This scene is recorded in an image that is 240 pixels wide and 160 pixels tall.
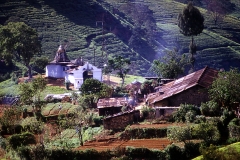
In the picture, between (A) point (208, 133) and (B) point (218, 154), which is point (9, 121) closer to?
(A) point (208, 133)

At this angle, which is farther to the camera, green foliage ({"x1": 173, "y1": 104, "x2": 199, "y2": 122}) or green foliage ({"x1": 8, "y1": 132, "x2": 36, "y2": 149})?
green foliage ({"x1": 173, "y1": 104, "x2": 199, "y2": 122})

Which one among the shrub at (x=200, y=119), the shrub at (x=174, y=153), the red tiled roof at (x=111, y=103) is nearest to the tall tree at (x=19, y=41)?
the red tiled roof at (x=111, y=103)

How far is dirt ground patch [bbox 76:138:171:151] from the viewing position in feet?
80.0

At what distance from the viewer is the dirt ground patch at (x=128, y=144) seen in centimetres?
2439

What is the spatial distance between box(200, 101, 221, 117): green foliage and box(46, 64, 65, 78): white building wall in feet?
110

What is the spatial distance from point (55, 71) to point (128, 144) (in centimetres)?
3484

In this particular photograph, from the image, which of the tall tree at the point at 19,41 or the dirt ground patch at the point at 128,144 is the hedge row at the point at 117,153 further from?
the tall tree at the point at 19,41

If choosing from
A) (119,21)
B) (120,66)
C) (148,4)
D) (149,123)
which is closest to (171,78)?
(120,66)

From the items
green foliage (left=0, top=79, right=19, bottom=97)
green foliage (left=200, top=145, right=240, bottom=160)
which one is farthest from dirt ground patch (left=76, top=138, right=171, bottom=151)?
green foliage (left=0, top=79, right=19, bottom=97)

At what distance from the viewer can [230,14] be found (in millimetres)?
109375

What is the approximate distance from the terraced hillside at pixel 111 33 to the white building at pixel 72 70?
13475 millimetres

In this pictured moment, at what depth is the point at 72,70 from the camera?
53.4 meters

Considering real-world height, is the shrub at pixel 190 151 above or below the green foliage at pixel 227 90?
below

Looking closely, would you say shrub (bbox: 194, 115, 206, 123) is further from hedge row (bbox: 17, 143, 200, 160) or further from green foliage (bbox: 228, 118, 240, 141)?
hedge row (bbox: 17, 143, 200, 160)
